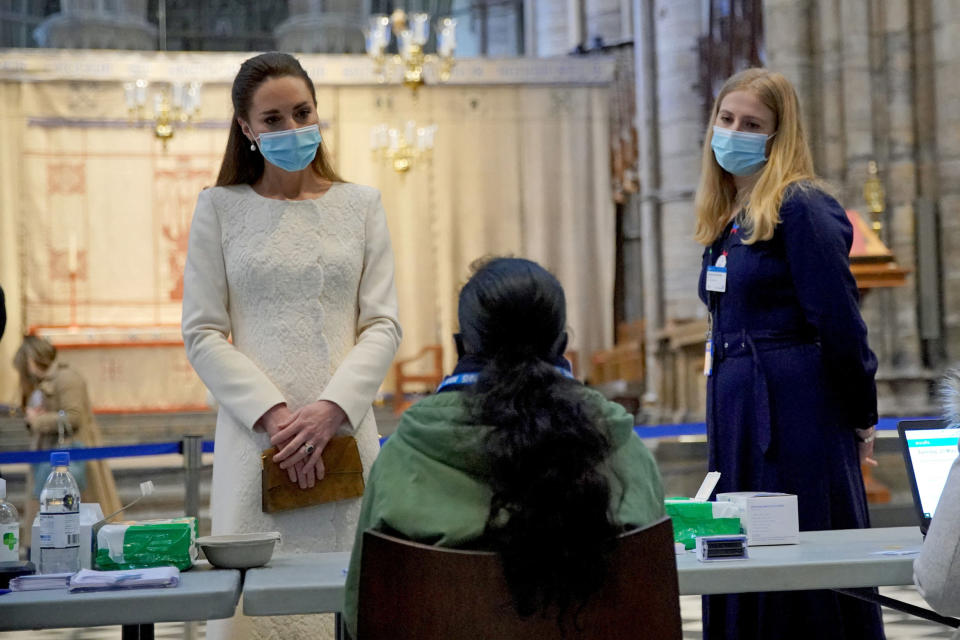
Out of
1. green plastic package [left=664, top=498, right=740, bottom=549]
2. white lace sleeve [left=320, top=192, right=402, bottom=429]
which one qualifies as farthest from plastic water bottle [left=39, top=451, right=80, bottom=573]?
green plastic package [left=664, top=498, right=740, bottom=549]

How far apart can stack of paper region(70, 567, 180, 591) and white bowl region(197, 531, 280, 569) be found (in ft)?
0.45

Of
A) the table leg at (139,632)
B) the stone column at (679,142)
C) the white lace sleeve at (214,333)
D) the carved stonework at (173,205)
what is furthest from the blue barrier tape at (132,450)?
the carved stonework at (173,205)

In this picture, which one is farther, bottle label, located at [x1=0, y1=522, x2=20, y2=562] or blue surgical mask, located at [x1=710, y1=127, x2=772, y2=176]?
blue surgical mask, located at [x1=710, y1=127, x2=772, y2=176]

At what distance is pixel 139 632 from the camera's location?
2051mm

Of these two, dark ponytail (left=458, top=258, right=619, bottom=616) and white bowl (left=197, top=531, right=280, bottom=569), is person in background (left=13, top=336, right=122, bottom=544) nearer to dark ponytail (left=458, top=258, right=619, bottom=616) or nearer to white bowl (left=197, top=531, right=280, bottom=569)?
white bowl (left=197, top=531, right=280, bottom=569)

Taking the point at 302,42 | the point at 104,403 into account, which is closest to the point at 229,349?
the point at 104,403

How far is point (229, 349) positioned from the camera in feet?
8.09

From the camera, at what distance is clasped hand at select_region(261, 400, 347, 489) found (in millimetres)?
2367

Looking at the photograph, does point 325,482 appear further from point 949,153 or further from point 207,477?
point 949,153

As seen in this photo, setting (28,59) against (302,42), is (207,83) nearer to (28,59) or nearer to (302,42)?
(28,59)

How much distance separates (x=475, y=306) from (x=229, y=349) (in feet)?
3.28

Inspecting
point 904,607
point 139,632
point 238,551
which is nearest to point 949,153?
point 904,607

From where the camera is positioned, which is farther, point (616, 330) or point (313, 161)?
point (616, 330)

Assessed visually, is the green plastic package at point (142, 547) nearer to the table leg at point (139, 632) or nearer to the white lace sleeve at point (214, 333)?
the table leg at point (139, 632)
